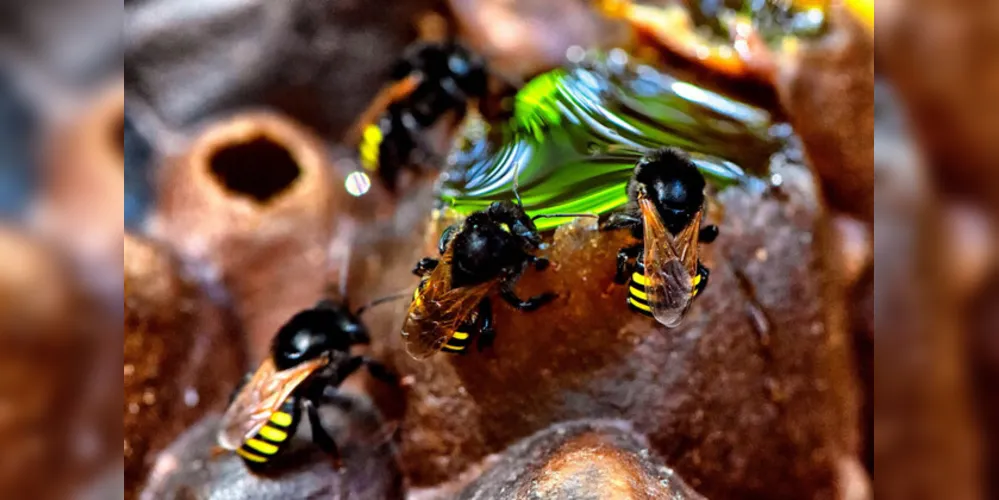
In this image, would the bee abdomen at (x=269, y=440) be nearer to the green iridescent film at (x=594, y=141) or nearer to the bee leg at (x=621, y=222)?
the green iridescent film at (x=594, y=141)

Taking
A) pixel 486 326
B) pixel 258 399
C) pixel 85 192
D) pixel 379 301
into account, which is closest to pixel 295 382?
pixel 258 399

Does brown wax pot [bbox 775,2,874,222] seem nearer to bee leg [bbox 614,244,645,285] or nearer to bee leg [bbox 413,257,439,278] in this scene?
bee leg [bbox 614,244,645,285]

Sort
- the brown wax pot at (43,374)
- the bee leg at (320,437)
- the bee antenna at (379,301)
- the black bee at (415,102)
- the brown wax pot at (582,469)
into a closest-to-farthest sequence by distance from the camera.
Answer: the brown wax pot at (43,374) → the brown wax pot at (582,469) → the bee leg at (320,437) → the bee antenna at (379,301) → the black bee at (415,102)

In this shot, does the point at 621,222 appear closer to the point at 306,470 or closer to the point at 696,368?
the point at 696,368

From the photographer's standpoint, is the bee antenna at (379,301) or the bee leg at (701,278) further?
the bee antenna at (379,301)

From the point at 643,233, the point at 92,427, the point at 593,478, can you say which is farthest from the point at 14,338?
the point at 643,233

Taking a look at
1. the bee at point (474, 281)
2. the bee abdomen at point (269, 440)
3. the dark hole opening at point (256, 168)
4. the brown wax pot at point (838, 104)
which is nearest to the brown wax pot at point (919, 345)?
the brown wax pot at point (838, 104)
